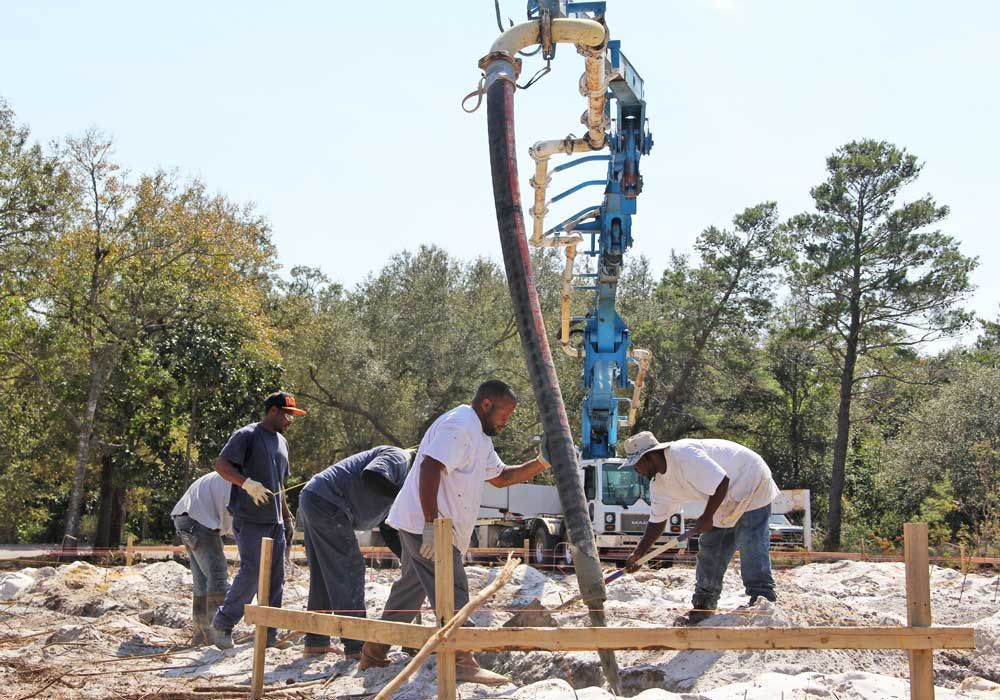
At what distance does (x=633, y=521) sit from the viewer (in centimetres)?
1521

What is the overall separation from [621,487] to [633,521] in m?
0.64

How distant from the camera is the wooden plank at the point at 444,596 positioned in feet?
12.7

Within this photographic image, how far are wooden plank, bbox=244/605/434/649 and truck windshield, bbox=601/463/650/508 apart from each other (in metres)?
10.9

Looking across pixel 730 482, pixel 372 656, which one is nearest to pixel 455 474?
pixel 372 656

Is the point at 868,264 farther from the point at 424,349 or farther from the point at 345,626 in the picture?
the point at 345,626

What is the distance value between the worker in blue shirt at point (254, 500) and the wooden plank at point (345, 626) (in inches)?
55.7

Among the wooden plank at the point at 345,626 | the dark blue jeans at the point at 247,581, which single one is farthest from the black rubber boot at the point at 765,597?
the wooden plank at the point at 345,626

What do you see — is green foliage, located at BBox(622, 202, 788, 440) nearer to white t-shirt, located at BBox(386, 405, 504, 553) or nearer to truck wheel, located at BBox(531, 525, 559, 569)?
truck wheel, located at BBox(531, 525, 559, 569)

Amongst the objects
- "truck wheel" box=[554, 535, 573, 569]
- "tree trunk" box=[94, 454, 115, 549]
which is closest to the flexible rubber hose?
"truck wheel" box=[554, 535, 573, 569]

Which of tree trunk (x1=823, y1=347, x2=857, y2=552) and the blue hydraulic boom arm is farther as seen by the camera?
tree trunk (x1=823, y1=347, x2=857, y2=552)

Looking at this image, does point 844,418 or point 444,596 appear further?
point 844,418

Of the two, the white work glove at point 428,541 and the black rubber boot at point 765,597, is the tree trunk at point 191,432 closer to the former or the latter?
the black rubber boot at point 765,597

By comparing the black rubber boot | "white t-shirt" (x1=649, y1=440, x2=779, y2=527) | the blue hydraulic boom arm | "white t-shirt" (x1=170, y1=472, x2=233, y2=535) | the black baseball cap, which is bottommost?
the black rubber boot

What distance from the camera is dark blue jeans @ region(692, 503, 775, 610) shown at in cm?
684
